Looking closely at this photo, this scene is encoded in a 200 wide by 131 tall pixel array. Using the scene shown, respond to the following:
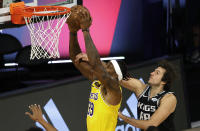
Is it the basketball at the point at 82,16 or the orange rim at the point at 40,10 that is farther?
the orange rim at the point at 40,10

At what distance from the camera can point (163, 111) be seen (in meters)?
4.28

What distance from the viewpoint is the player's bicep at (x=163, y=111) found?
4.22m

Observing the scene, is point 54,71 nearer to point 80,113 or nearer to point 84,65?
point 80,113

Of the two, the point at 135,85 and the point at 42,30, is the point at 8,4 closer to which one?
the point at 42,30

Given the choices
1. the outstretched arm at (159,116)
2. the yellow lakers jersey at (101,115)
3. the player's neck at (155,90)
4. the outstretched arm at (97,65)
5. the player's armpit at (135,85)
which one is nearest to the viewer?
the outstretched arm at (97,65)

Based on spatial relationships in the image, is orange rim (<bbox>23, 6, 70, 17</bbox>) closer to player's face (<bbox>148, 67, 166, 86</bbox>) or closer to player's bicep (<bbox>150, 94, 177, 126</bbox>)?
player's face (<bbox>148, 67, 166, 86</bbox>)

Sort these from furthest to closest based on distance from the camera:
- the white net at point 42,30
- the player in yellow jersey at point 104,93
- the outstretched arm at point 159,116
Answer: the white net at point 42,30 < the outstretched arm at point 159,116 < the player in yellow jersey at point 104,93

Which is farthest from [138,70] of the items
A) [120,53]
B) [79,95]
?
[79,95]

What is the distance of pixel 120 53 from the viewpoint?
775 centimetres

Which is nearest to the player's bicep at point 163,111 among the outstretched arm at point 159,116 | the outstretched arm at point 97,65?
the outstretched arm at point 159,116

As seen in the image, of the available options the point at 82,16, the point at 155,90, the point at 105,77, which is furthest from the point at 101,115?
the point at 155,90

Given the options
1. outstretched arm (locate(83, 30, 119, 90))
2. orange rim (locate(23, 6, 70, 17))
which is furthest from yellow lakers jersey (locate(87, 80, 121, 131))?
orange rim (locate(23, 6, 70, 17))

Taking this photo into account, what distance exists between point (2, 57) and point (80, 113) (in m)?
1.67

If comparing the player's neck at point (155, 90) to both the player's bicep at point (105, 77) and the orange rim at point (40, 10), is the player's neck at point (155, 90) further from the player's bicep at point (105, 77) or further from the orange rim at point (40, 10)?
the orange rim at point (40, 10)
